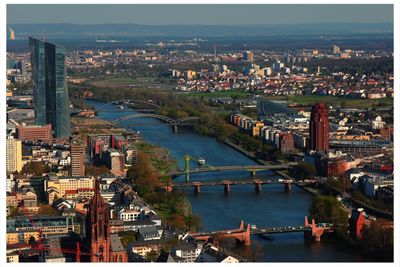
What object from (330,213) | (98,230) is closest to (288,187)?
(330,213)

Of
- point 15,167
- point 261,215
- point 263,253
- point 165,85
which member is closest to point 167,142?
point 15,167

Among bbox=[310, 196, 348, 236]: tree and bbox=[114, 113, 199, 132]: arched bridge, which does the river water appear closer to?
bbox=[310, 196, 348, 236]: tree

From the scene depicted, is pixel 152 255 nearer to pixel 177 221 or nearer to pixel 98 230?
pixel 98 230

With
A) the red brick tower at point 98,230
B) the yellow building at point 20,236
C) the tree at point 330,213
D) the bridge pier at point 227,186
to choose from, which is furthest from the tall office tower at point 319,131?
the red brick tower at point 98,230

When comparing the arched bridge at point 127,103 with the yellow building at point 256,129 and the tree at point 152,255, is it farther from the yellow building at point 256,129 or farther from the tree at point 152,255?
the tree at point 152,255

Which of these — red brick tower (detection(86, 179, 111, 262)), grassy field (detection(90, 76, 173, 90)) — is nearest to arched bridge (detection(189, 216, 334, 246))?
red brick tower (detection(86, 179, 111, 262))

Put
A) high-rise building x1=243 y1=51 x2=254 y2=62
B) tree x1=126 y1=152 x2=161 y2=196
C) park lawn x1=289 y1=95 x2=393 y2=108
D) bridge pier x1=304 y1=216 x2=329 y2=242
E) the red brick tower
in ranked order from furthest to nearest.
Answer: high-rise building x1=243 y1=51 x2=254 y2=62 < park lawn x1=289 y1=95 x2=393 y2=108 < tree x1=126 y1=152 x2=161 y2=196 < bridge pier x1=304 y1=216 x2=329 y2=242 < the red brick tower
